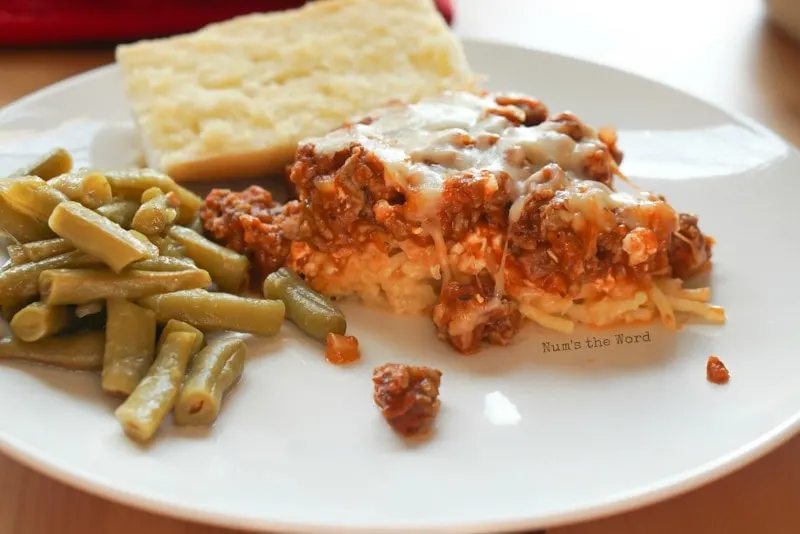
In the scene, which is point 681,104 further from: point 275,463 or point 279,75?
point 275,463

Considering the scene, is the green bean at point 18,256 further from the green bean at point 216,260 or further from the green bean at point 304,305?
the green bean at point 304,305

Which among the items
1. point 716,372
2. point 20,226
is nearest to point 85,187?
point 20,226

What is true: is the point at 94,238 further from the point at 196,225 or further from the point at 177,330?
the point at 196,225

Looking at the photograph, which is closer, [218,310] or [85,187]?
[218,310]

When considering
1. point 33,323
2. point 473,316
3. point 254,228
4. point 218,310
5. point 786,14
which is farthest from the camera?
point 786,14

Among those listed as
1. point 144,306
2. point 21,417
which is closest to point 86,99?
point 144,306

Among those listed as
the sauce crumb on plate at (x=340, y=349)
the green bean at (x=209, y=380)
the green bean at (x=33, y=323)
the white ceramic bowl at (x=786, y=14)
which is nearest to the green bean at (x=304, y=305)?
the sauce crumb on plate at (x=340, y=349)
